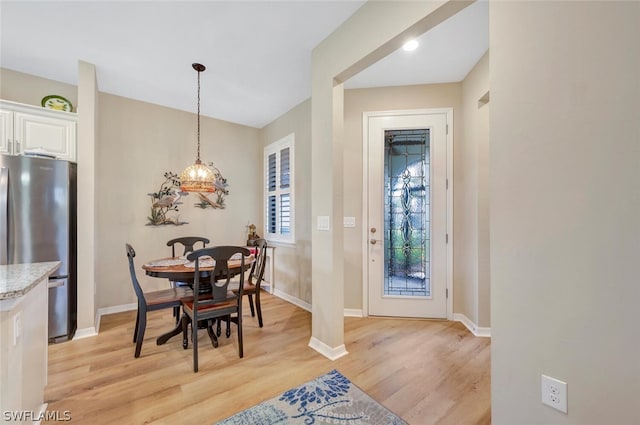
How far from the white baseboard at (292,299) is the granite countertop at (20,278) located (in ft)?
8.48

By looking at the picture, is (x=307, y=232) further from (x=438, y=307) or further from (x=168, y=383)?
(x=168, y=383)

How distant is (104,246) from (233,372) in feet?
8.42

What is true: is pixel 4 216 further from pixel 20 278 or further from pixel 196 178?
pixel 20 278

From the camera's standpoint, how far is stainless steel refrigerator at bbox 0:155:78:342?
2.36 metres

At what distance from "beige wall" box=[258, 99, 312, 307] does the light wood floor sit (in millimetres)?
873

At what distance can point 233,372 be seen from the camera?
A: 2.08 m

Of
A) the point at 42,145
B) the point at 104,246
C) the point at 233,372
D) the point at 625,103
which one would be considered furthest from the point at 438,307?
the point at 42,145

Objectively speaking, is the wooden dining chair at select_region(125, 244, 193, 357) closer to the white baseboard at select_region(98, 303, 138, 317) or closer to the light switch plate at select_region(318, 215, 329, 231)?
the white baseboard at select_region(98, 303, 138, 317)

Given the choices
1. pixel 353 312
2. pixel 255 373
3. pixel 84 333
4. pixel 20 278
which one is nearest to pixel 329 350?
pixel 255 373

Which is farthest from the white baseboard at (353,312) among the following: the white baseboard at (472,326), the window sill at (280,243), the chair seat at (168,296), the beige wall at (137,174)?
the beige wall at (137,174)

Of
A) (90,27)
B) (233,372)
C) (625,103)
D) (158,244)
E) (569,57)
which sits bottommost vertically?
(233,372)

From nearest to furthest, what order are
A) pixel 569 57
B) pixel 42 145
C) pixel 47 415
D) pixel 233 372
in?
pixel 569 57
pixel 47 415
pixel 233 372
pixel 42 145

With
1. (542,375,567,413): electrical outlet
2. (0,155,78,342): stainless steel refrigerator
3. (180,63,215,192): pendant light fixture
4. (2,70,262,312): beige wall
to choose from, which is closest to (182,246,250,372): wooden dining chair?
(180,63,215,192): pendant light fixture

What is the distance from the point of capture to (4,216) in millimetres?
2336
